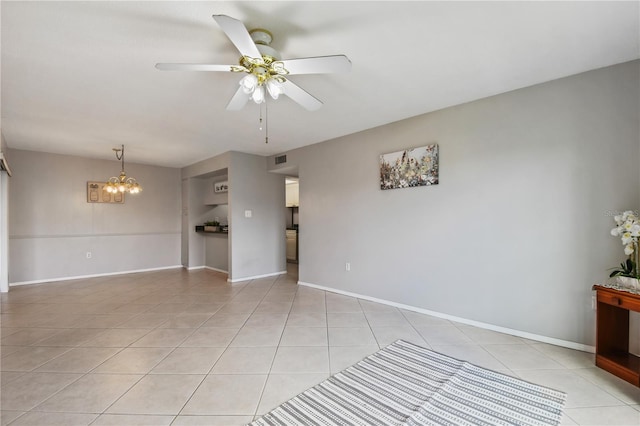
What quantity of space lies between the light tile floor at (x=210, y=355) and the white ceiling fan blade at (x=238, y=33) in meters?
2.28

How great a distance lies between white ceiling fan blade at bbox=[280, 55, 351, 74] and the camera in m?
1.77

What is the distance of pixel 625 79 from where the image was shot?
7.64 ft

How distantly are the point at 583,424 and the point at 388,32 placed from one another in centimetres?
278

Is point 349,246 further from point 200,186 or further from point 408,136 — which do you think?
point 200,186

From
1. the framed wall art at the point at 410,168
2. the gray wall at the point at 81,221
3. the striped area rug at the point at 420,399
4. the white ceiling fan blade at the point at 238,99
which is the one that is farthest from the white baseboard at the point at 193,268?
the striped area rug at the point at 420,399

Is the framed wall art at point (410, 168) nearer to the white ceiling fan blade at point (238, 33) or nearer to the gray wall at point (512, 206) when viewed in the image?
the gray wall at point (512, 206)

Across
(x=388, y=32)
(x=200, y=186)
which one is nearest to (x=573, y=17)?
(x=388, y=32)

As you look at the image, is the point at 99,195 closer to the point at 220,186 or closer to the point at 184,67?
the point at 220,186

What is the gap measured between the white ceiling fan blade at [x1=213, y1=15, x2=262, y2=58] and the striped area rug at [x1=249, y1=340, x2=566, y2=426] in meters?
2.27

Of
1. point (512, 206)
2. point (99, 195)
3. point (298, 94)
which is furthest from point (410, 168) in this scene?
point (99, 195)

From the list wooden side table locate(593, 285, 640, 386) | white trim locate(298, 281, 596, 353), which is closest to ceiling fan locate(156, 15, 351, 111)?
wooden side table locate(593, 285, 640, 386)

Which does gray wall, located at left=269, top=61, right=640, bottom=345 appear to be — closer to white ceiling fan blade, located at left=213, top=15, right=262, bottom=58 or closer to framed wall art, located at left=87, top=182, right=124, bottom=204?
white ceiling fan blade, located at left=213, top=15, right=262, bottom=58

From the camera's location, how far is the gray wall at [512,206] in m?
2.41

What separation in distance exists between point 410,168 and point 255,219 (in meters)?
3.30
